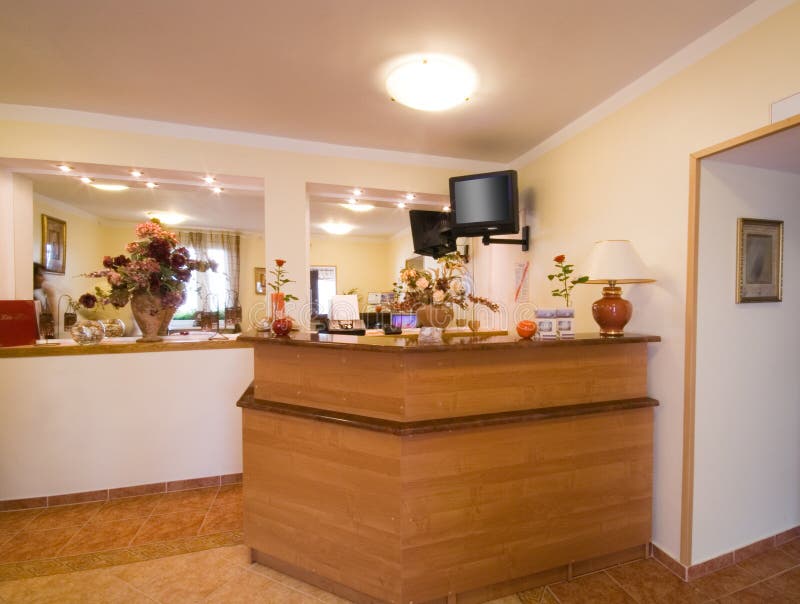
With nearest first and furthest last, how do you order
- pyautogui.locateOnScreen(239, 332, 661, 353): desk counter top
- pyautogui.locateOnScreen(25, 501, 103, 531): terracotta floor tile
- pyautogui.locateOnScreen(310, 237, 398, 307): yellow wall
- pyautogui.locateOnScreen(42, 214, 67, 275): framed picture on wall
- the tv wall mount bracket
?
1. pyautogui.locateOnScreen(239, 332, 661, 353): desk counter top
2. pyautogui.locateOnScreen(25, 501, 103, 531): terracotta floor tile
3. the tv wall mount bracket
4. pyautogui.locateOnScreen(42, 214, 67, 275): framed picture on wall
5. pyautogui.locateOnScreen(310, 237, 398, 307): yellow wall

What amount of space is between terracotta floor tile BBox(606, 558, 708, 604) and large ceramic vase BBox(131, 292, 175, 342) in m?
3.30

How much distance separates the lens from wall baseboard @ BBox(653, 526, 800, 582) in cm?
195

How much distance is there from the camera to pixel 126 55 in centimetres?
202

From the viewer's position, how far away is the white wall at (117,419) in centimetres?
257

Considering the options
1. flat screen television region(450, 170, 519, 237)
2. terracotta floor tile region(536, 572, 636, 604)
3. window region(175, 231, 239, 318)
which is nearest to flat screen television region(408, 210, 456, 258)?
flat screen television region(450, 170, 519, 237)

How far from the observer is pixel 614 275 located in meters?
1.99

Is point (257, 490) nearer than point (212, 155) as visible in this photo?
Yes

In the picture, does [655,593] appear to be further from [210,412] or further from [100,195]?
[100,195]

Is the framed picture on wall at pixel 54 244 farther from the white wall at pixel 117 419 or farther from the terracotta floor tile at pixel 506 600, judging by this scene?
the terracotta floor tile at pixel 506 600

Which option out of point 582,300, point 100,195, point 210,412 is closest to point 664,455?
point 582,300

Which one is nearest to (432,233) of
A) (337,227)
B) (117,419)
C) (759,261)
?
(759,261)

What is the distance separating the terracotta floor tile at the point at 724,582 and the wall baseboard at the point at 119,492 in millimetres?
3019

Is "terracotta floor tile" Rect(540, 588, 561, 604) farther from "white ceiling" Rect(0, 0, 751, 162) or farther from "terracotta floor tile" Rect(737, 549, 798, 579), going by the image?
"white ceiling" Rect(0, 0, 751, 162)

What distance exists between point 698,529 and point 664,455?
14.5 inches
